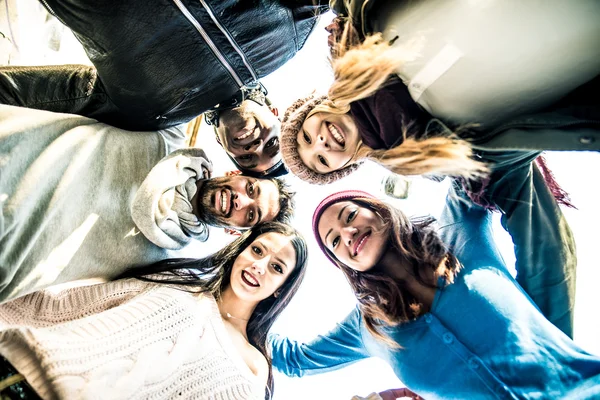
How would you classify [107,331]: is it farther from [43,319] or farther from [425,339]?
[425,339]

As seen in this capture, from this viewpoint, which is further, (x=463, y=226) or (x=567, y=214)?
(x=463, y=226)

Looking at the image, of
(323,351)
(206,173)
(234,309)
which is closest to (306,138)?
(206,173)

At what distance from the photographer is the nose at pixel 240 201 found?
1586 mm

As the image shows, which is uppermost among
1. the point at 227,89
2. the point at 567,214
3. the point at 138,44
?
the point at 138,44

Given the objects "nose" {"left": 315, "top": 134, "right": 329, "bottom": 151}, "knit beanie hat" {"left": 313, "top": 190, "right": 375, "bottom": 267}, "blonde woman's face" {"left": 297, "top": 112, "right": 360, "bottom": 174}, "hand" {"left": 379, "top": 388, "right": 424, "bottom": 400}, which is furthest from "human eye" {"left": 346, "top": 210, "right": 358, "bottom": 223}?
"hand" {"left": 379, "top": 388, "right": 424, "bottom": 400}

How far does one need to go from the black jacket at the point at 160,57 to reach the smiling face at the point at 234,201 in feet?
1.26

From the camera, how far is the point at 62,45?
229cm

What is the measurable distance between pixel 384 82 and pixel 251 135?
0.78 meters

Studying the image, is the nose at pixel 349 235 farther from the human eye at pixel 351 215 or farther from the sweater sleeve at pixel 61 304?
the sweater sleeve at pixel 61 304

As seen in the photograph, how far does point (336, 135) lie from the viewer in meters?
1.33

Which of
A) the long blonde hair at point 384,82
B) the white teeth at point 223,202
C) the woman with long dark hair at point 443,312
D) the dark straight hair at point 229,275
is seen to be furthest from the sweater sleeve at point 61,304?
the long blonde hair at point 384,82

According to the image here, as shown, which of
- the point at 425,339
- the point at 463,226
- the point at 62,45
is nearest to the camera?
the point at 425,339

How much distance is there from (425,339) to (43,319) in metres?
1.39

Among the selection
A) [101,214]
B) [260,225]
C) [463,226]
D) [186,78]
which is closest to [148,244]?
[101,214]
